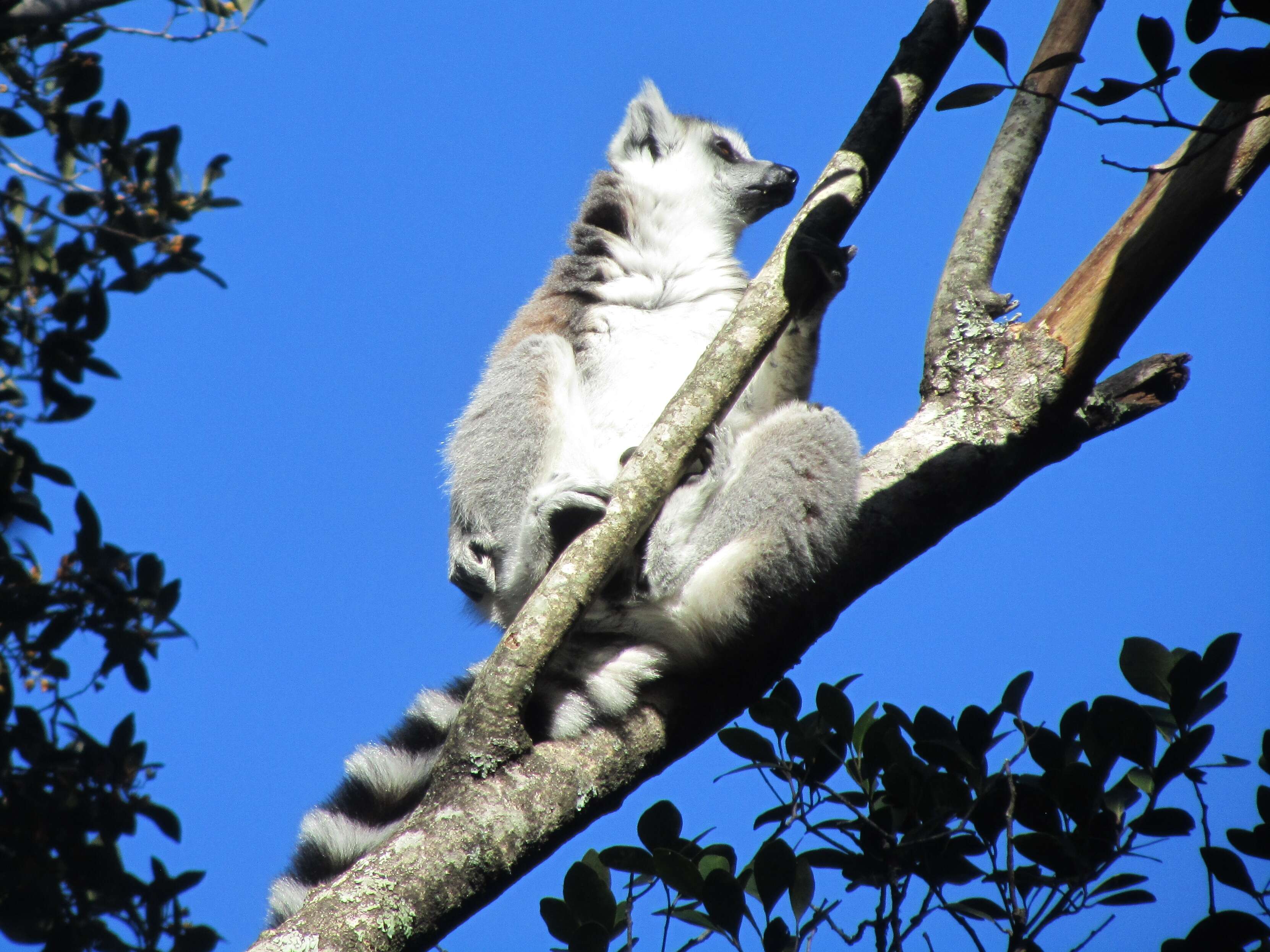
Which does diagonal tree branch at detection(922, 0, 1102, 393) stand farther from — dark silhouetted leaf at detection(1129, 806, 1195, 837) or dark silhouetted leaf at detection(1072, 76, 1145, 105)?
dark silhouetted leaf at detection(1129, 806, 1195, 837)

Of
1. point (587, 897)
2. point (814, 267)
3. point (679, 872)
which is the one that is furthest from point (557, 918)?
point (814, 267)

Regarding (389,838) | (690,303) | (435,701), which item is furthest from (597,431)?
(389,838)

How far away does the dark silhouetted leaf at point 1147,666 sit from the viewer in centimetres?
229

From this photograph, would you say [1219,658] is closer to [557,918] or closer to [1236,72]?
[1236,72]

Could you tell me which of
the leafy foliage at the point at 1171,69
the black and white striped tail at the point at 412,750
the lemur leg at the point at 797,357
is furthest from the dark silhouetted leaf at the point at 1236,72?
the black and white striped tail at the point at 412,750

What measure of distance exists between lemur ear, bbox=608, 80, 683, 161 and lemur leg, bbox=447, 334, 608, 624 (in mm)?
1636

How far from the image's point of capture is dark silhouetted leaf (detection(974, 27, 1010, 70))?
2670 millimetres

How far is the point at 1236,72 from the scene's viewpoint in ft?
6.78

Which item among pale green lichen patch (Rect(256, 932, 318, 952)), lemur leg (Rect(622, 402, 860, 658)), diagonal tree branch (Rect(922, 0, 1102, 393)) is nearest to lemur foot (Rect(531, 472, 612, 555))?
lemur leg (Rect(622, 402, 860, 658))

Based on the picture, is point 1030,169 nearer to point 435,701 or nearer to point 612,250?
point 612,250

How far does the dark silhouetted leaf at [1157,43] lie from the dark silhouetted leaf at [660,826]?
2.24 metres

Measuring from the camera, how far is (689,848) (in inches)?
97.4

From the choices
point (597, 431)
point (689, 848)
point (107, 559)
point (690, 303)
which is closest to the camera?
point (689, 848)

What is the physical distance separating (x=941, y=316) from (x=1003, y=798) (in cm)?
146
